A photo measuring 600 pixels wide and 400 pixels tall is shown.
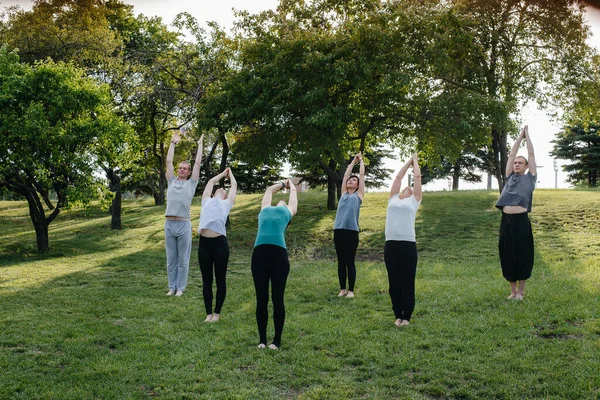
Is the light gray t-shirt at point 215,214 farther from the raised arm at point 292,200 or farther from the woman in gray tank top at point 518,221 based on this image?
the woman in gray tank top at point 518,221

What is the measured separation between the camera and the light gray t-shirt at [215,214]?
8180 millimetres

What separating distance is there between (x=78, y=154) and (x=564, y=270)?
15.1m

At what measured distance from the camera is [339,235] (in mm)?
9852

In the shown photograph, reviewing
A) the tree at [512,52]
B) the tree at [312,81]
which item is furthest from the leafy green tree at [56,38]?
the tree at [512,52]

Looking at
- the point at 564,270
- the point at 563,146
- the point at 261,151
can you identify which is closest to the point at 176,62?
the point at 261,151

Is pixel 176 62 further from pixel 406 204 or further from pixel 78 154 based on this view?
pixel 406 204

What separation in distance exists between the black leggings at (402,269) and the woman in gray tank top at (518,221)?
7.38 ft

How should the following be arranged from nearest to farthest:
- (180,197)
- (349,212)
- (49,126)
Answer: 1. (349,212)
2. (180,197)
3. (49,126)

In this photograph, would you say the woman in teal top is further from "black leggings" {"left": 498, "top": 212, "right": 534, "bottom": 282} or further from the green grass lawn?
"black leggings" {"left": 498, "top": 212, "right": 534, "bottom": 282}

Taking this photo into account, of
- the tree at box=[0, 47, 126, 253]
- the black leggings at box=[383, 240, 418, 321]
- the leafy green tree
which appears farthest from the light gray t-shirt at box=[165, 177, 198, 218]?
the leafy green tree

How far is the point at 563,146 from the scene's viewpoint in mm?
50188

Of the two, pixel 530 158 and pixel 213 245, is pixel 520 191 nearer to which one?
pixel 530 158

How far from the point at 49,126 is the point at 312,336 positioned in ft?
43.2

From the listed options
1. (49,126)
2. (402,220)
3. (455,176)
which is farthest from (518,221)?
(455,176)
